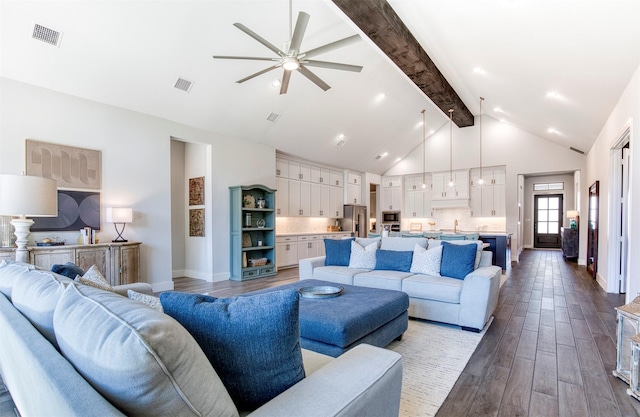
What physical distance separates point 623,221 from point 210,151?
7.04m

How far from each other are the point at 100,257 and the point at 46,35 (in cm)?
269

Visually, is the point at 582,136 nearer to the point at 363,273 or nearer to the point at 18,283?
the point at 363,273

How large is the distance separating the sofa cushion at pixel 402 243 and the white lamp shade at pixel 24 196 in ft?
12.4

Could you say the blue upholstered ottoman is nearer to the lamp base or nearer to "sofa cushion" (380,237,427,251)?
"sofa cushion" (380,237,427,251)

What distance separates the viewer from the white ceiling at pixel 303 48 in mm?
3322

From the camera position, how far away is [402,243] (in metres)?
4.38

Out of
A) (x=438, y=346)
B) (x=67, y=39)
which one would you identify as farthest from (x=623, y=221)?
(x=67, y=39)

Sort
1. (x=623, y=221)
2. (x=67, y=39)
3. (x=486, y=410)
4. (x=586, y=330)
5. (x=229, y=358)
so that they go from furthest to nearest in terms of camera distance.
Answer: (x=623, y=221) < (x=67, y=39) < (x=586, y=330) < (x=486, y=410) < (x=229, y=358)

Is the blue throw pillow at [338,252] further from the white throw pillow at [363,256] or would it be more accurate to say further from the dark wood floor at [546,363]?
the dark wood floor at [546,363]

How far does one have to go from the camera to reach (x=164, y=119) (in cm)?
532

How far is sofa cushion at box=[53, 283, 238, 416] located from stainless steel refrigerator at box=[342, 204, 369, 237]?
8.83 meters

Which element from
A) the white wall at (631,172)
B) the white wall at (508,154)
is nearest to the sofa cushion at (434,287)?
the white wall at (631,172)

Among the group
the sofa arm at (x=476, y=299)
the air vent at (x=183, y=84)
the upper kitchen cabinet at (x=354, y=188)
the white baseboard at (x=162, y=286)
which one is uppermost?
the air vent at (x=183, y=84)

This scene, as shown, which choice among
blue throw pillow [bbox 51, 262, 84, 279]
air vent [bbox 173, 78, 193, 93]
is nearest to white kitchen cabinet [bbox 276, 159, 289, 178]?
air vent [bbox 173, 78, 193, 93]
